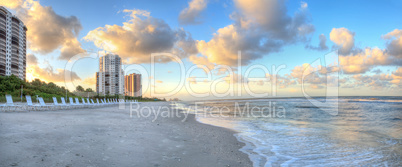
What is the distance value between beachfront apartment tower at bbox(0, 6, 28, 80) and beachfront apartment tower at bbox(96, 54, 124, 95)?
57.9 m

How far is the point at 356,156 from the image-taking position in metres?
4.43

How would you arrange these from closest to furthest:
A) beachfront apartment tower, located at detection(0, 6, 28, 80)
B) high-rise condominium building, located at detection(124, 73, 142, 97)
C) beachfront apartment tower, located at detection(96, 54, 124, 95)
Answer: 1. beachfront apartment tower, located at detection(0, 6, 28, 80)
2. beachfront apartment tower, located at detection(96, 54, 124, 95)
3. high-rise condominium building, located at detection(124, 73, 142, 97)

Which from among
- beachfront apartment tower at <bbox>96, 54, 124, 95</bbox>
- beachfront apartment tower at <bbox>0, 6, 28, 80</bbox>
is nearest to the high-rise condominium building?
beachfront apartment tower at <bbox>96, 54, 124, 95</bbox>

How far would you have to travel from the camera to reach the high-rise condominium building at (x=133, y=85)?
178 meters

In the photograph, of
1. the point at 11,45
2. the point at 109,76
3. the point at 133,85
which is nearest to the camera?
the point at 11,45

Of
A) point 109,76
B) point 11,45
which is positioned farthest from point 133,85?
point 11,45

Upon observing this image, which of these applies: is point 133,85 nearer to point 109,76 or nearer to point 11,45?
point 109,76

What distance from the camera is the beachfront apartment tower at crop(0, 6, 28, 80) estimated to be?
253 ft

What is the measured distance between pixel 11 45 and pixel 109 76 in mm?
70645

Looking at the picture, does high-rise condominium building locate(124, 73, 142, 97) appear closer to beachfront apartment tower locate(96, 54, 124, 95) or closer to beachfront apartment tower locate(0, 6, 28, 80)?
beachfront apartment tower locate(96, 54, 124, 95)

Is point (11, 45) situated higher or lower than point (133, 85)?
higher

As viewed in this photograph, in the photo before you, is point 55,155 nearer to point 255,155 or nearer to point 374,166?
point 255,155

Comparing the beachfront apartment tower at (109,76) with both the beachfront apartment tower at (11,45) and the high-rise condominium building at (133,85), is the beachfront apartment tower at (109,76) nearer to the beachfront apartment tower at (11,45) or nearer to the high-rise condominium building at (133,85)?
the high-rise condominium building at (133,85)

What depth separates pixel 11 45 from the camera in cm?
8269
